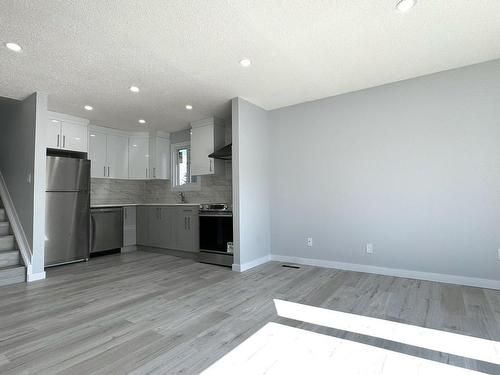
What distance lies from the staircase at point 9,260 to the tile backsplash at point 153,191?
1.60m

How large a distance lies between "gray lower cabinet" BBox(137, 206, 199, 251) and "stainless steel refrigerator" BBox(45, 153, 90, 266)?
1.06m

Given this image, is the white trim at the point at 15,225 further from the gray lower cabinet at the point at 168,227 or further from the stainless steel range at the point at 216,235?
the stainless steel range at the point at 216,235

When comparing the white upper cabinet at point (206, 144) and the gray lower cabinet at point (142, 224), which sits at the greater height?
the white upper cabinet at point (206, 144)

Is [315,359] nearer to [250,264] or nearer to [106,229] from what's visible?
[250,264]

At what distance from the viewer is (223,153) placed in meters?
4.43

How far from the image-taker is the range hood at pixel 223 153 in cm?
435

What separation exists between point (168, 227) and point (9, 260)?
2286 millimetres

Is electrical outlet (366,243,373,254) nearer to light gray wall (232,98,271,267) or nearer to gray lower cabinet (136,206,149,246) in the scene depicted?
light gray wall (232,98,271,267)

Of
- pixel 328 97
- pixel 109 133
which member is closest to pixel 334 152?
pixel 328 97

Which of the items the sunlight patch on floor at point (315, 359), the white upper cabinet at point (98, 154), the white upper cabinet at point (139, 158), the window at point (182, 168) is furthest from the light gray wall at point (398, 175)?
the white upper cabinet at point (98, 154)

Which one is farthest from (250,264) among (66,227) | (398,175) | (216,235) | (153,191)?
(153,191)

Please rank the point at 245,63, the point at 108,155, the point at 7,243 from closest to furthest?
the point at 245,63, the point at 7,243, the point at 108,155

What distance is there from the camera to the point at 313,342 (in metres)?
1.87

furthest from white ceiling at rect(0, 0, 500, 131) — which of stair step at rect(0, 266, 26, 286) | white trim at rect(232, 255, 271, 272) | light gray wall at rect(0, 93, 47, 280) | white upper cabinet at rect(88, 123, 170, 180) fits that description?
white trim at rect(232, 255, 271, 272)
